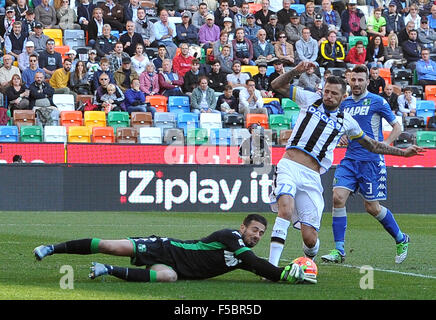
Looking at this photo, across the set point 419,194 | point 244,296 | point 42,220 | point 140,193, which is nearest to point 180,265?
point 244,296

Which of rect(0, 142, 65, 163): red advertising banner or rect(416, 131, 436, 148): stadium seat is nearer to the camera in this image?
rect(0, 142, 65, 163): red advertising banner

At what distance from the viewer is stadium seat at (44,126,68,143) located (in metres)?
22.2

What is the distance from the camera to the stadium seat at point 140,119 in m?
23.1

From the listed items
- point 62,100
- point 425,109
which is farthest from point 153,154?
point 425,109

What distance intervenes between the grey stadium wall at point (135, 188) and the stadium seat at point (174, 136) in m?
1.49

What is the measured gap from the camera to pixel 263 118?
947 inches

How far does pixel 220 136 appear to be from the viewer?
75.3 feet

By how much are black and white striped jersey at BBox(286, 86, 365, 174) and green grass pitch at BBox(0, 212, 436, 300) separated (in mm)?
1250

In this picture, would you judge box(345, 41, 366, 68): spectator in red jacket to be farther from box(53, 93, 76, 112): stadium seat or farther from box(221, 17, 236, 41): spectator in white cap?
box(53, 93, 76, 112): stadium seat

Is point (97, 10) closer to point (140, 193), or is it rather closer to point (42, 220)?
point (140, 193)

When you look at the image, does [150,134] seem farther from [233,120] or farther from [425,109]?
[425,109]

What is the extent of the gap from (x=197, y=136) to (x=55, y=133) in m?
3.24

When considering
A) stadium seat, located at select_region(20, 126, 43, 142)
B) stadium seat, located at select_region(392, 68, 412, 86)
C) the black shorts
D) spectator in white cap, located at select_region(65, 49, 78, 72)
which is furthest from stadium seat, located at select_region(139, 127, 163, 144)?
the black shorts

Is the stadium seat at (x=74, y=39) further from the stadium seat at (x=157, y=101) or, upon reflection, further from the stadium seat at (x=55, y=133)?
the stadium seat at (x=55, y=133)
